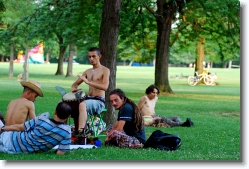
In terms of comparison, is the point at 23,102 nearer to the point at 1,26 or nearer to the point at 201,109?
the point at 201,109

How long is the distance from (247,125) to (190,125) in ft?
12.4

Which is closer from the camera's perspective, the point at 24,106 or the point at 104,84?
the point at 24,106

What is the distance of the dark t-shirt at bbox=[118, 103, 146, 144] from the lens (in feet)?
22.5

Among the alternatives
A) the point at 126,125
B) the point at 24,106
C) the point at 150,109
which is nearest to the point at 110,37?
the point at 150,109

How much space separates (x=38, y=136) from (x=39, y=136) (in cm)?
1

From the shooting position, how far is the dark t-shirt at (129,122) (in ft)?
22.5

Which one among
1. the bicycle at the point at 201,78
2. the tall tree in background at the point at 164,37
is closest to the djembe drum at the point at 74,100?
the tall tree in background at the point at 164,37

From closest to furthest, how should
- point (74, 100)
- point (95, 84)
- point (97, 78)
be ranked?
point (74, 100) < point (95, 84) < point (97, 78)

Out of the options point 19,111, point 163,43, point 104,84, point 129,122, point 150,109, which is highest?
point 163,43

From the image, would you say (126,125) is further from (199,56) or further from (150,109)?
(199,56)

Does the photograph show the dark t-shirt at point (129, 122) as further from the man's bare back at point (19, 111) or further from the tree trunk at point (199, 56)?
the tree trunk at point (199, 56)

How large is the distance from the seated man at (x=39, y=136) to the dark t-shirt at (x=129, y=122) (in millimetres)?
803

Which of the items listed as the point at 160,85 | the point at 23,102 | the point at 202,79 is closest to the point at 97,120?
the point at 23,102

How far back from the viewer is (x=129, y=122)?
700 centimetres
